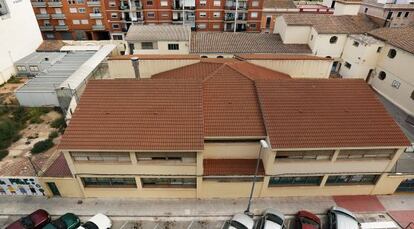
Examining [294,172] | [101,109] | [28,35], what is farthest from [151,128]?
[28,35]

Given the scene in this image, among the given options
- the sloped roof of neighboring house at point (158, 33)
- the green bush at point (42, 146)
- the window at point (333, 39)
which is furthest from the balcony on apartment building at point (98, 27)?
the window at point (333, 39)

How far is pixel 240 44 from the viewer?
35156 millimetres

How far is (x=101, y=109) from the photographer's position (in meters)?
19.0

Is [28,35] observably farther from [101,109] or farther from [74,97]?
[101,109]

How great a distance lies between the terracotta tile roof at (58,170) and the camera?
Answer: 64.8 ft

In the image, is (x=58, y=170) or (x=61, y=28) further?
(x=61, y=28)

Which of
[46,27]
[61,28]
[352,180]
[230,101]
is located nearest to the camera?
[352,180]

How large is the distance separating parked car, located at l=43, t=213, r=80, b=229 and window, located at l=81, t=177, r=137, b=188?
234cm

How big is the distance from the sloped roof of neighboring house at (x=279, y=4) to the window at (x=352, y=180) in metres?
41.3

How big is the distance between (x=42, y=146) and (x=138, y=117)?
40.3 feet

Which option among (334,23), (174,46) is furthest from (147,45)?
(334,23)

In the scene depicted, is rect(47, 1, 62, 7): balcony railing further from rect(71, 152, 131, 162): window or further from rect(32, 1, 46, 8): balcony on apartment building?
rect(71, 152, 131, 162): window

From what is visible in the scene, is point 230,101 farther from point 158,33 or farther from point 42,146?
point 158,33

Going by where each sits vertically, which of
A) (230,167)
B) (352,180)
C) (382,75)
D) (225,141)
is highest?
(225,141)
